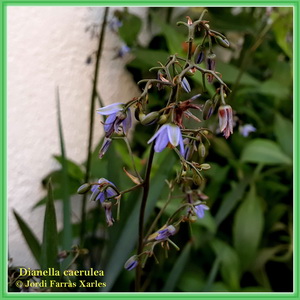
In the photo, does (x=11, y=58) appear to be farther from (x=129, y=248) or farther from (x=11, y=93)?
(x=129, y=248)

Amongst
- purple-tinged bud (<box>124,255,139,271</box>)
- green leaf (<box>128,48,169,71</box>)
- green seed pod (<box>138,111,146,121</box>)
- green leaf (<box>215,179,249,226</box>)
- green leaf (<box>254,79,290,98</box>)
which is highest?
Result: green leaf (<box>128,48,169,71</box>)

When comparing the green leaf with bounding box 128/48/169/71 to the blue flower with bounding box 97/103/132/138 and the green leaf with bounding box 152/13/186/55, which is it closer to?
the green leaf with bounding box 152/13/186/55

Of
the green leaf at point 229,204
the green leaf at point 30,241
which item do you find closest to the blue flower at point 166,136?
the green leaf at point 30,241

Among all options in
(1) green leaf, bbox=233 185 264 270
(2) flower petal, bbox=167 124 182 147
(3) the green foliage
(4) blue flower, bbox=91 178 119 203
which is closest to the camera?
(2) flower petal, bbox=167 124 182 147

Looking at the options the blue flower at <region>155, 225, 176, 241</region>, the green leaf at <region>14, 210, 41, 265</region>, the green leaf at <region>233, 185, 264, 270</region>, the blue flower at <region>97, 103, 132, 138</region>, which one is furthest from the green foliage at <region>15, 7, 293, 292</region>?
the blue flower at <region>97, 103, 132, 138</region>

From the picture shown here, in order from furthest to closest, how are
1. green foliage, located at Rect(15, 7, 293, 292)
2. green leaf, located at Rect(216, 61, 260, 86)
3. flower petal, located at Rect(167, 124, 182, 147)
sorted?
green leaf, located at Rect(216, 61, 260, 86)
green foliage, located at Rect(15, 7, 293, 292)
flower petal, located at Rect(167, 124, 182, 147)

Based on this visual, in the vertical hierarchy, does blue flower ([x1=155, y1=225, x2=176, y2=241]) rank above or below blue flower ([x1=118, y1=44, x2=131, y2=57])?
below

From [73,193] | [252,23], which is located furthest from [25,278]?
[252,23]
